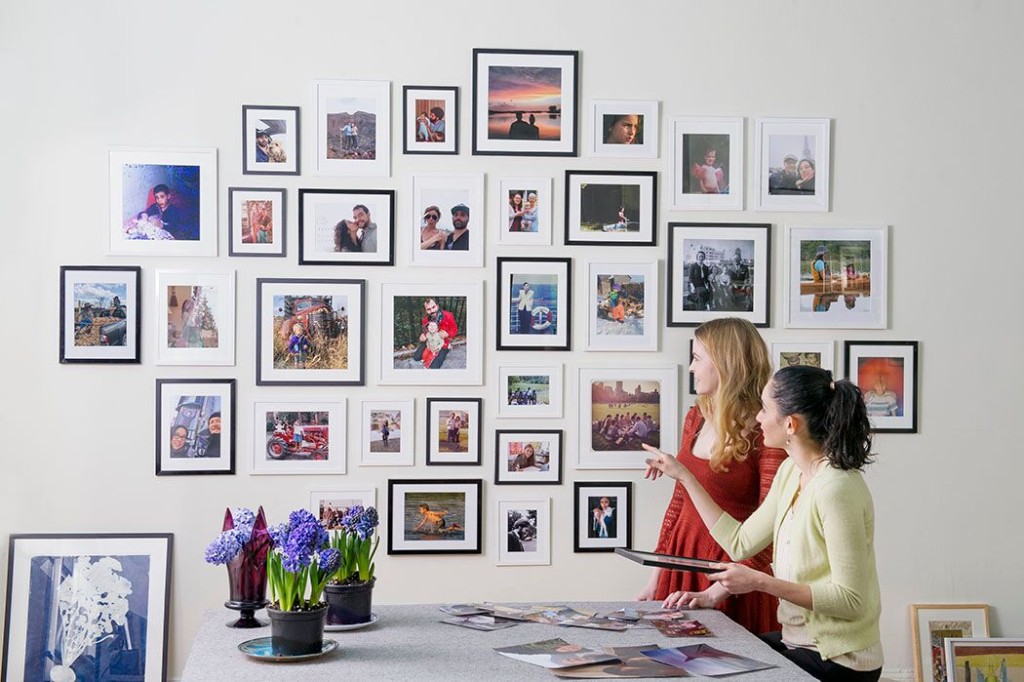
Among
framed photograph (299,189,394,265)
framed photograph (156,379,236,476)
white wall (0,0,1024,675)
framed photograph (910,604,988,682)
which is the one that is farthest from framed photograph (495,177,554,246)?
framed photograph (910,604,988,682)

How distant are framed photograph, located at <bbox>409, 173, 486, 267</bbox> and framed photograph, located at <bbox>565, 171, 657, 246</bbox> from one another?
0.35 meters

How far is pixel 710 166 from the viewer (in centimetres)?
416

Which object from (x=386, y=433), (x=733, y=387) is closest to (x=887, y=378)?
(x=733, y=387)

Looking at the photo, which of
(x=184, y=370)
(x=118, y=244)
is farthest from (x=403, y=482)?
(x=118, y=244)

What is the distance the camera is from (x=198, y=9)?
4.01m

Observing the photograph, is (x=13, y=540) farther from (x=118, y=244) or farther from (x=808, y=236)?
(x=808, y=236)

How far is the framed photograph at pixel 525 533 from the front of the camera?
4.11m

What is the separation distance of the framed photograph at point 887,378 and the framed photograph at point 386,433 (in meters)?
1.71

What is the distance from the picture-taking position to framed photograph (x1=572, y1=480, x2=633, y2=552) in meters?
4.13

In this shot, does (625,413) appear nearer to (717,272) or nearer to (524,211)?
(717,272)

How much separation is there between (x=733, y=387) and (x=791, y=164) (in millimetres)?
1111

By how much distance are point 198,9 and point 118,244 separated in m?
0.91

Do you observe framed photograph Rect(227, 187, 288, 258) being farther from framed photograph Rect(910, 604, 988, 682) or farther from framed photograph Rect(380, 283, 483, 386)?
framed photograph Rect(910, 604, 988, 682)

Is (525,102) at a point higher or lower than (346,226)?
higher
